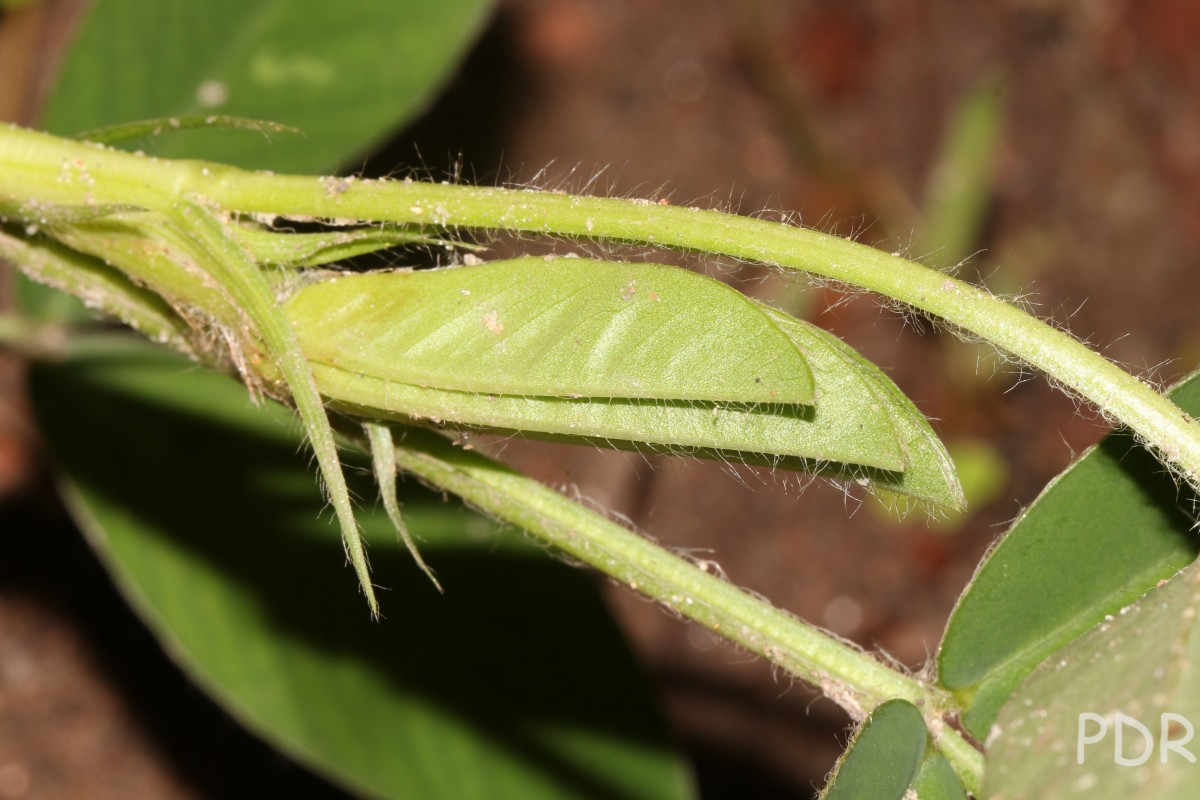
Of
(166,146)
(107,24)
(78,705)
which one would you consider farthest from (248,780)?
(107,24)

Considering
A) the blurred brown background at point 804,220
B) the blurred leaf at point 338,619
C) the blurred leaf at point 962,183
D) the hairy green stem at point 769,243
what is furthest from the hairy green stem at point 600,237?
the blurred leaf at point 962,183

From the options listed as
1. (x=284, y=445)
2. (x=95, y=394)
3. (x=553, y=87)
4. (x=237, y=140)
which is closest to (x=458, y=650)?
(x=284, y=445)

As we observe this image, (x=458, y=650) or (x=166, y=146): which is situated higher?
(x=166, y=146)

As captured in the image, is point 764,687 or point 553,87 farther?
point 553,87

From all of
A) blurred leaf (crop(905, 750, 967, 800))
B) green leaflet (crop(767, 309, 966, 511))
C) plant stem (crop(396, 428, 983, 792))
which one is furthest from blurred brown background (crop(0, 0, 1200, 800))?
green leaflet (crop(767, 309, 966, 511))

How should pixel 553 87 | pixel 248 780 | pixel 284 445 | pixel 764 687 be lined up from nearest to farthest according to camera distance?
pixel 284 445
pixel 248 780
pixel 764 687
pixel 553 87

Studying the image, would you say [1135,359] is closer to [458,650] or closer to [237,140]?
[458,650]

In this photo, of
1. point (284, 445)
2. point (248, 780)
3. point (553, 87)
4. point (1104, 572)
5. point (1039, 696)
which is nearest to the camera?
point (1039, 696)

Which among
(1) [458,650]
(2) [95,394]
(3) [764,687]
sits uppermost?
(3) [764,687]
